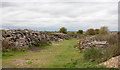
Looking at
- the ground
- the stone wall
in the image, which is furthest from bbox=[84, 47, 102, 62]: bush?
the stone wall

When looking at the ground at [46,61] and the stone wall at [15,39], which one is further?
the stone wall at [15,39]

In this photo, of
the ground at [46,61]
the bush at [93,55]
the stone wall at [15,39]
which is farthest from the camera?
the stone wall at [15,39]

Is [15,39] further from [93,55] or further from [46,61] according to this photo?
[93,55]

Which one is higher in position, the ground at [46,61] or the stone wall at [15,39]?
the stone wall at [15,39]

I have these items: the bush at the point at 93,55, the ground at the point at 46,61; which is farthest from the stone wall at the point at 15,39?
the bush at the point at 93,55

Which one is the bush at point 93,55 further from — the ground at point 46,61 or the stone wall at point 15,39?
the stone wall at point 15,39

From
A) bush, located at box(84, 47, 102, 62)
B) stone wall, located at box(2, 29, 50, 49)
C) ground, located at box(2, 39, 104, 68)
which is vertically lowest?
ground, located at box(2, 39, 104, 68)

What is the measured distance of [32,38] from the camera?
14.9 m

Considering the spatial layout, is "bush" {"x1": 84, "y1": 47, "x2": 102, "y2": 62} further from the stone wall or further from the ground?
the stone wall

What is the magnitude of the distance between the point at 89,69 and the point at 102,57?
182 centimetres

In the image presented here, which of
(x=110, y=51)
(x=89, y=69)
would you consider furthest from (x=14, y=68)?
(x=110, y=51)

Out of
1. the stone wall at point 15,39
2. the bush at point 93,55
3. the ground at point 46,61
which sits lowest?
the ground at point 46,61

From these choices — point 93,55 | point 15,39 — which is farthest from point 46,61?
point 15,39

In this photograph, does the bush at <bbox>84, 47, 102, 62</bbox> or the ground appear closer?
the ground
